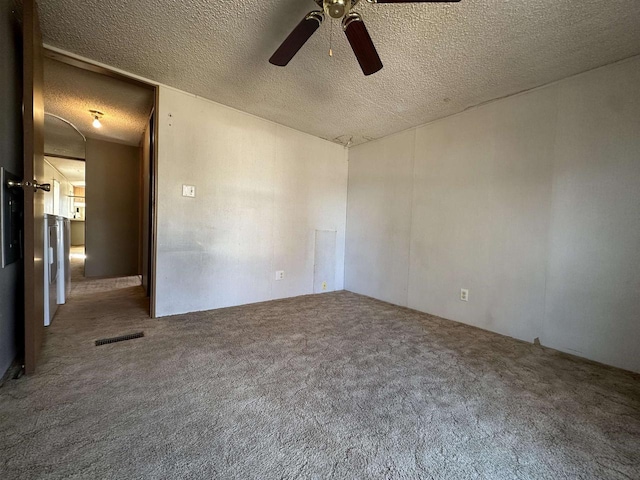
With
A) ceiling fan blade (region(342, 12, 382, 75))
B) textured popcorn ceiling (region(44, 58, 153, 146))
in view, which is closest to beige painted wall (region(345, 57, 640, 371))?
ceiling fan blade (region(342, 12, 382, 75))

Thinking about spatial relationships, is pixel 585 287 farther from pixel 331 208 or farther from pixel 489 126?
pixel 331 208

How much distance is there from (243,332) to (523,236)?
107 inches

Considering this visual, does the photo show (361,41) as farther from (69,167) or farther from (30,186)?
(69,167)

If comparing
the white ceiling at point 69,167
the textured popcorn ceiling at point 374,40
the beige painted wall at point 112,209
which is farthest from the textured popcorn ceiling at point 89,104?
the white ceiling at point 69,167

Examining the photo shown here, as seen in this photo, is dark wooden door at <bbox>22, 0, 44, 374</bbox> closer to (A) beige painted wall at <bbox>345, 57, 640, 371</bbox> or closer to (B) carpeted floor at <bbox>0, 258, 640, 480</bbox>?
(B) carpeted floor at <bbox>0, 258, 640, 480</bbox>

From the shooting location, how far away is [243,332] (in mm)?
2299

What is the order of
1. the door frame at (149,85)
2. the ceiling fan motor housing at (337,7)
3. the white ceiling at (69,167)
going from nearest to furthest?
the ceiling fan motor housing at (337,7) → the door frame at (149,85) → the white ceiling at (69,167)

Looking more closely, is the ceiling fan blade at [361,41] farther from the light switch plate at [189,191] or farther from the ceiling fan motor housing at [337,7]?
the light switch plate at [189,191]

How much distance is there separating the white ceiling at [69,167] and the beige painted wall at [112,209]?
1.22 m

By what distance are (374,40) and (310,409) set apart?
2397 mm

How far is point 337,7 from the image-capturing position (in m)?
1.32

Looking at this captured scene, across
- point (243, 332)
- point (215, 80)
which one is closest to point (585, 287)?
point (243, 332)

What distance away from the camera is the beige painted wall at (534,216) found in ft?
6.31

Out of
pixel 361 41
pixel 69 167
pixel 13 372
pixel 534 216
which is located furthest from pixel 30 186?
pixel 69 167
